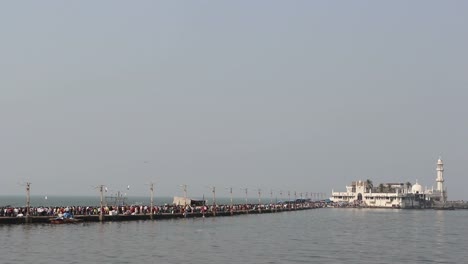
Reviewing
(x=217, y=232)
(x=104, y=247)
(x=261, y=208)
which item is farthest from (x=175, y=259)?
(x=261, y=208)

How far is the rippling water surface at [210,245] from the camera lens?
63969 mm

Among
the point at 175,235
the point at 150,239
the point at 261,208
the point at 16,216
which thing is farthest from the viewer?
the point at 261,208

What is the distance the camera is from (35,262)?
58.7 meters

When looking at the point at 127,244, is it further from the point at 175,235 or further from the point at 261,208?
the point at 261,208

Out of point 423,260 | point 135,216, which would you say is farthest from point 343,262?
point 135,216

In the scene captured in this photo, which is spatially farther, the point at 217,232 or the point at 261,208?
the point at 261,208

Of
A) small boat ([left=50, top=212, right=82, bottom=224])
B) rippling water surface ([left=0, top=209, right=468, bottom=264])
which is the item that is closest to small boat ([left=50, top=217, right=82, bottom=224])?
small boat ([left=50, top=212, right=82, bottom=224])

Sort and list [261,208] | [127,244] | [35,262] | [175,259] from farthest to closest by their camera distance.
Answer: [261,208] < [127,244] < [175,259] < [35,262]

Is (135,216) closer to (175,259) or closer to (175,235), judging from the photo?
(175,235)

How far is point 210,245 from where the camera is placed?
76812mm

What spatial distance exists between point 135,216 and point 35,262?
186 ft

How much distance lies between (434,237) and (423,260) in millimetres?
33570

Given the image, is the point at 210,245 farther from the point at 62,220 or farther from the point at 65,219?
the point at 65,219

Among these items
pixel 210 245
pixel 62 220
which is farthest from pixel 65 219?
pixel 210 245
